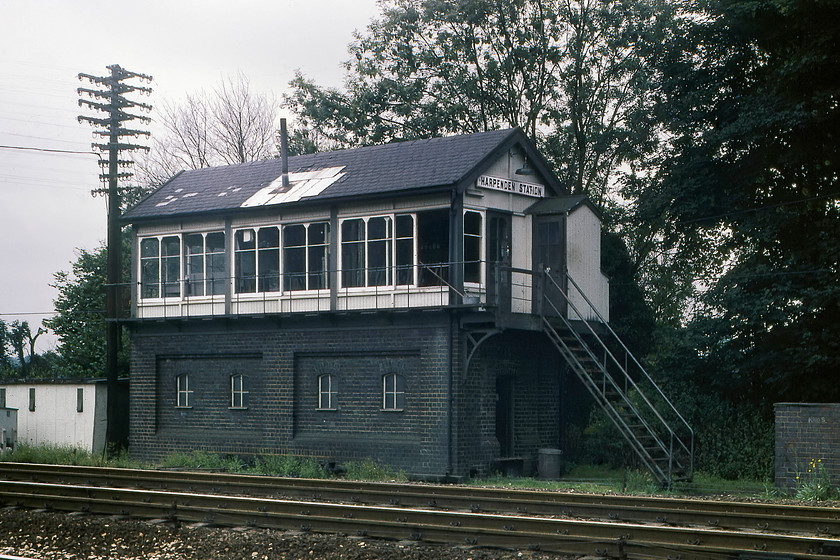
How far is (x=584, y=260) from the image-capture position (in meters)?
24.4

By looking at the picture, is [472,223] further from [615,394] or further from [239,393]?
[239,393]

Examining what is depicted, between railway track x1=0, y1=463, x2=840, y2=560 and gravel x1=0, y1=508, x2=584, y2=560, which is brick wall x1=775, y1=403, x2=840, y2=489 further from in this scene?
gravel x1=0, y1=508, x2=584, y2=560

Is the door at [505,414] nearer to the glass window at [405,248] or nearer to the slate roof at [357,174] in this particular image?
the glass window at [405,248]

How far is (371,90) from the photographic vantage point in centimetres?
3656

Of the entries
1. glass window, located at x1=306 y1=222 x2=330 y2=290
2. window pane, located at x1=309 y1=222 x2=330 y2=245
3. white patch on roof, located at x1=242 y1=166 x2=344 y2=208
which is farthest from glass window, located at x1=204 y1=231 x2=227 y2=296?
window pane, located at x1=309 y1=222 x2=330 y2=245

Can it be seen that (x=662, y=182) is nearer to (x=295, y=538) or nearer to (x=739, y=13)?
(x=739, y=13)

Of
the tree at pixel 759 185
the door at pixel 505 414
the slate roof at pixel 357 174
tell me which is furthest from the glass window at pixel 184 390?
the tree at pixel 759 185

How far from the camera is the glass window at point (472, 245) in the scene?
23000 mm

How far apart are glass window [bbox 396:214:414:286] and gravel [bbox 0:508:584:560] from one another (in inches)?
392

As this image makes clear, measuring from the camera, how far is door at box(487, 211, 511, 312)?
22.1 metres

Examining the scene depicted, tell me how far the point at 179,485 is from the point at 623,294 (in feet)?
50.1

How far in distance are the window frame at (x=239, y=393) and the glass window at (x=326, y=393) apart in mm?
Answer: 2202

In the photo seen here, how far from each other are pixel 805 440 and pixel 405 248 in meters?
9.28

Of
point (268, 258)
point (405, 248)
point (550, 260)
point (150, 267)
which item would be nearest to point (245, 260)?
point (268, 258)
